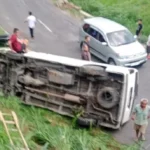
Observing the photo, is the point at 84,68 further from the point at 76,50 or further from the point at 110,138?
the point at 76,50

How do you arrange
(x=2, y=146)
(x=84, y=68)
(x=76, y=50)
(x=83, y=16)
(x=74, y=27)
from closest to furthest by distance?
(x=2, y=146) → (x=84, y=68) → (x=76, y=50) → (x=74, y=27) → (x=83, y=16)

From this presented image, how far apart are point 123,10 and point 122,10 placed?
9 cm

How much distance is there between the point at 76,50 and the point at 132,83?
786cm

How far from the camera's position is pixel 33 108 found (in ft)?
45.6

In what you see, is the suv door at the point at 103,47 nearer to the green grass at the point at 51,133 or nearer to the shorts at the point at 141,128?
the green grass at the point at 51,133

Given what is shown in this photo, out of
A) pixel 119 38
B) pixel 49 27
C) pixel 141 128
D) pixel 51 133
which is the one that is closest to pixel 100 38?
pixel 119 38

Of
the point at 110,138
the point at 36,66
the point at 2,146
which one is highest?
the point at 36,66

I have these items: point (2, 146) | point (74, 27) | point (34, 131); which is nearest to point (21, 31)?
point (74, 27)

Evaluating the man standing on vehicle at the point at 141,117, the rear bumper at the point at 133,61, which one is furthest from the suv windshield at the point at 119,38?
the man standing on vehicle at the point at 141,117

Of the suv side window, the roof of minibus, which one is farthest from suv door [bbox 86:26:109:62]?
the roof of minibus

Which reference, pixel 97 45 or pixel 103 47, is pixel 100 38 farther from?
pixel 103 47

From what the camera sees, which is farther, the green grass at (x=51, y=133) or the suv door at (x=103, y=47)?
the suv door at (x=103, y=47)

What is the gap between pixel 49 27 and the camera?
2444 centimetres

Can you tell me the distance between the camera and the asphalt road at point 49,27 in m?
20.4
